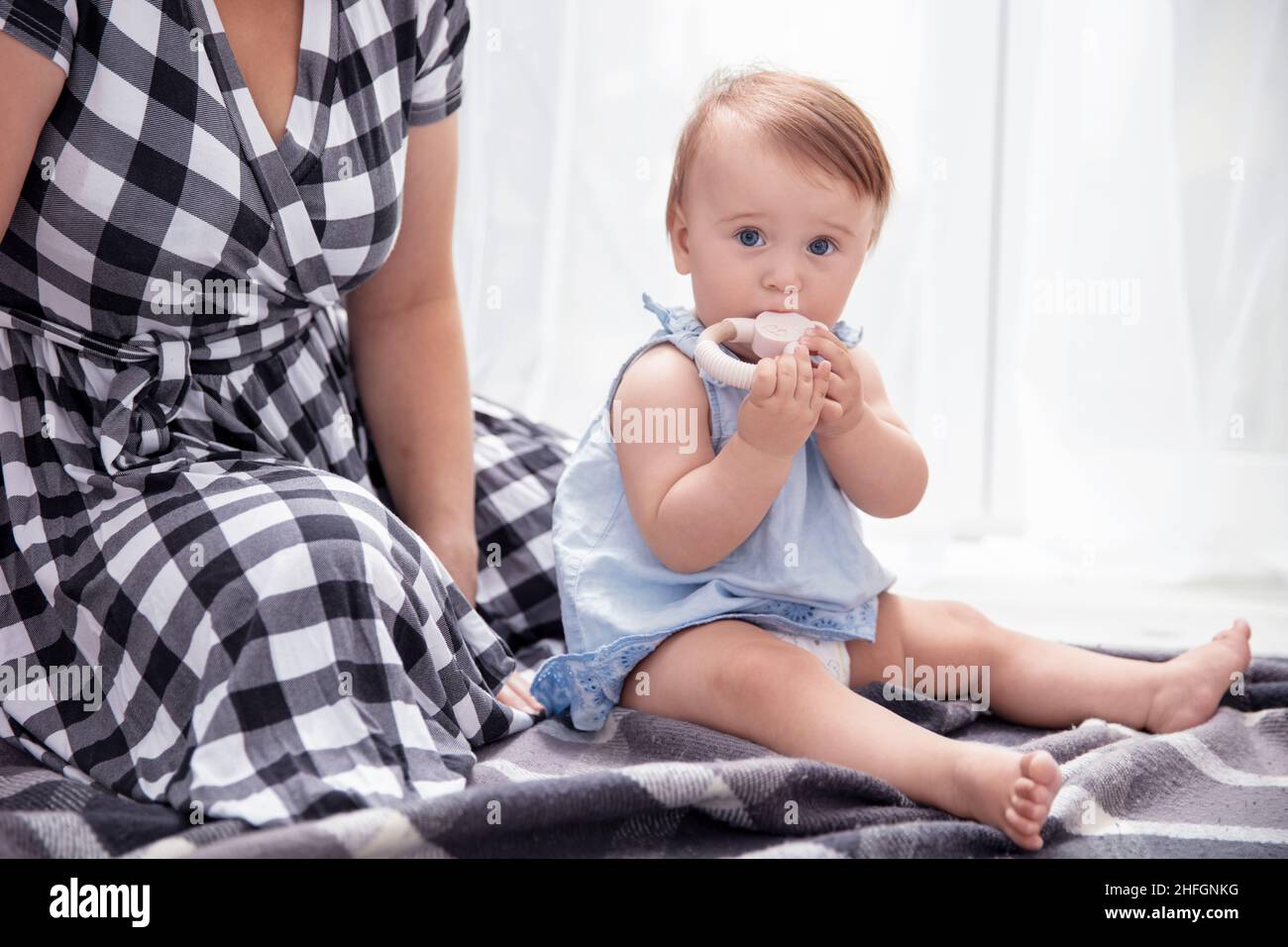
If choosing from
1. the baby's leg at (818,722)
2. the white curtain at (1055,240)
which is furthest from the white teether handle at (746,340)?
the white curtain at (1055,240)

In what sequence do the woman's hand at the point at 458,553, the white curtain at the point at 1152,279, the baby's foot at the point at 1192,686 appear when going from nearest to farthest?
the baby's foot at the point at 1192,686 < the woman's hand at the point at 458,553 < the white curtain at the point at 1152,279

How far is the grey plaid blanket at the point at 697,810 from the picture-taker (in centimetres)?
72

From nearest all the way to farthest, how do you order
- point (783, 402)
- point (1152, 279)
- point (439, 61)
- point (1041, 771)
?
Answer: 1. point (1041, 771)
2. point (783, 402)
3. point (439, 61)
4. point (1152, 279)

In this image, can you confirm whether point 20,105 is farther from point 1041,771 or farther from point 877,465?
point 1041,771

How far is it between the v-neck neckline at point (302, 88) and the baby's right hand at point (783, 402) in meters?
0.39

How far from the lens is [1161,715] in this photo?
1022mm

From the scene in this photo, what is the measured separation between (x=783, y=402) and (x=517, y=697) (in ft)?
1.17

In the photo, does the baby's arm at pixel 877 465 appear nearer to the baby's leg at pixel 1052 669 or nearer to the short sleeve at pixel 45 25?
the baby's leg at pixel 1052 669

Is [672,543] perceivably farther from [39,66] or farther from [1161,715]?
[39,66]

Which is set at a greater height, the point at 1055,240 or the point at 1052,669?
the point at 1055,240

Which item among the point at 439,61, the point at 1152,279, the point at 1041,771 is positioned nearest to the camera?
the point at 1041,771

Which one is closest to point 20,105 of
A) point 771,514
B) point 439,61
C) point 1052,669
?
point 439,61

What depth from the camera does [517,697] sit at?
3.41 feet

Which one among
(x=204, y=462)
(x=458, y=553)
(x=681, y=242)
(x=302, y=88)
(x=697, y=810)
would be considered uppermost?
(x=302, y=88)
